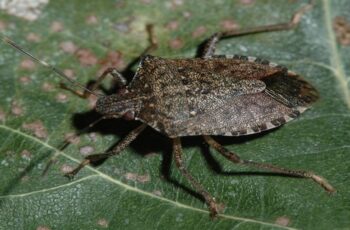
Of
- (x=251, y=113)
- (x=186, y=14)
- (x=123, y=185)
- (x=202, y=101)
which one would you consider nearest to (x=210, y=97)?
(x=202, y=101)

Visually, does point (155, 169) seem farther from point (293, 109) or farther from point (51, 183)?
point (293, 109)

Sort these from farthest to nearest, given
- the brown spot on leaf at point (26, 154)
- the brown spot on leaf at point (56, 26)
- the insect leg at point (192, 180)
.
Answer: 1. the brown spot on leaf at point (56, 26)
2. the brown spot on leaf at point (26, 154)
3. the insect leg at point (192, 180)

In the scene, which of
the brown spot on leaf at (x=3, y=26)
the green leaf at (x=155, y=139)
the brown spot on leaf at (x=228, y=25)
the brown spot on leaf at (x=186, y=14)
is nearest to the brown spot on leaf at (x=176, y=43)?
the green leaf at (x=155, y=139)

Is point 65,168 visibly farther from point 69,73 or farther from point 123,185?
point 69,73

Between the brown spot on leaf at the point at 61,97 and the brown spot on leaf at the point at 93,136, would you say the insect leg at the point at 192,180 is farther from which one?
the brown spot on leaf at the point at 61,97

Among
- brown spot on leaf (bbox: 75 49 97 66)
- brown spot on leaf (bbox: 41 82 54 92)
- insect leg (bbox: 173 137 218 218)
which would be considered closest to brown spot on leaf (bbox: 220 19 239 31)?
brown spot on leaf (bbox: 75 49 97 66)

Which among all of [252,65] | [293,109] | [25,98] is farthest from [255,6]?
[25,98]
